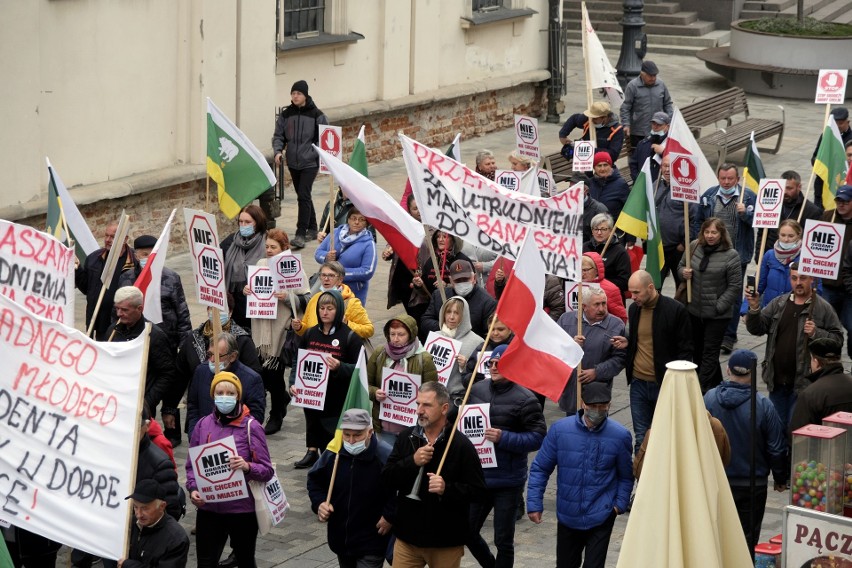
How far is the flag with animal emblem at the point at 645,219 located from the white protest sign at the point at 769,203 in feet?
3.01

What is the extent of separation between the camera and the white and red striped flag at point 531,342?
32.6ft

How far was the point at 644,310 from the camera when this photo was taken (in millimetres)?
11898

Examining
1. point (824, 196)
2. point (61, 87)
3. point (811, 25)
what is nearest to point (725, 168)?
point (824, 196)

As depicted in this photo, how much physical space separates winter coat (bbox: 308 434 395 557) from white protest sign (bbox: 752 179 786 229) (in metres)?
6.00

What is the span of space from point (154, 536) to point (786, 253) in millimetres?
6646

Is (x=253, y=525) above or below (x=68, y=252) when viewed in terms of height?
below

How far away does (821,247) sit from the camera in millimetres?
12766

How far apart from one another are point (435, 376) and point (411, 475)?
180cm

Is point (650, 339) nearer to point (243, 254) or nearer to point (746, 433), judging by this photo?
point (746, 433)

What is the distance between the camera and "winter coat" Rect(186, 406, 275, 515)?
957 centimetres

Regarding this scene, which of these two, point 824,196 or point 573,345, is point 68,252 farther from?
point 824,196

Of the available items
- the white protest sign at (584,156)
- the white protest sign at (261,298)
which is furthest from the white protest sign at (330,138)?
the white protest sign at (261,298)

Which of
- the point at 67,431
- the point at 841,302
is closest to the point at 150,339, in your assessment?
the point at 67,431

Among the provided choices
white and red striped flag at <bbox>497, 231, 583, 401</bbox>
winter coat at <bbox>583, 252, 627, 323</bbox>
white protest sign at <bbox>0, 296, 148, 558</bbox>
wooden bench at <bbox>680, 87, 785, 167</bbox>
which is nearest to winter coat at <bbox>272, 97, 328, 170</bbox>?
wooden bench at <bbox>680, 87, 785, 167</bbox>
